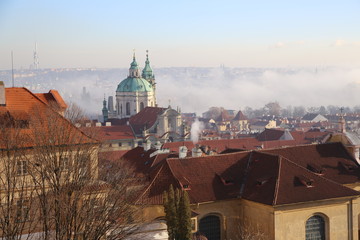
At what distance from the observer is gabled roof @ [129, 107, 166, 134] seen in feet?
405

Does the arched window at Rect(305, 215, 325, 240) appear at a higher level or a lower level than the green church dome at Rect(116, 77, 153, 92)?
lower

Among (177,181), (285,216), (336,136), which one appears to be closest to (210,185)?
(177,181)

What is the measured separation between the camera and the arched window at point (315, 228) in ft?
130

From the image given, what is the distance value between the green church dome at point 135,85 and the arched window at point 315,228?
110871 millimetres

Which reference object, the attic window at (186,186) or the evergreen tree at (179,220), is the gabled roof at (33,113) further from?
the attic window at (186,186)

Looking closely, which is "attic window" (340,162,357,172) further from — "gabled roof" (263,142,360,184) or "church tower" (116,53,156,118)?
"church tower" (116,53,156,118)

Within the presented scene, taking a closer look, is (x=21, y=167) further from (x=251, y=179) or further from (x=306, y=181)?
(x=306, y=181)

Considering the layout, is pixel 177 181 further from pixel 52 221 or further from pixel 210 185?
pixel 52 221

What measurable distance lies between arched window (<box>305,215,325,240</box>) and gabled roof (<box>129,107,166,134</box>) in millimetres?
83653

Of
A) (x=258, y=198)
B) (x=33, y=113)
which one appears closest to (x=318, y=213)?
(x=258, y=198)

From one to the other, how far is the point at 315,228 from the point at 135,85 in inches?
4422

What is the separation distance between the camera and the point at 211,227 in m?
39.9

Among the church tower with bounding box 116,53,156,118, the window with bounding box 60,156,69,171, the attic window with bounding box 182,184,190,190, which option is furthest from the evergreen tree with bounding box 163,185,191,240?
the church tower with bounding box 116,53,156,118

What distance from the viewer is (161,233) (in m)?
34.9
